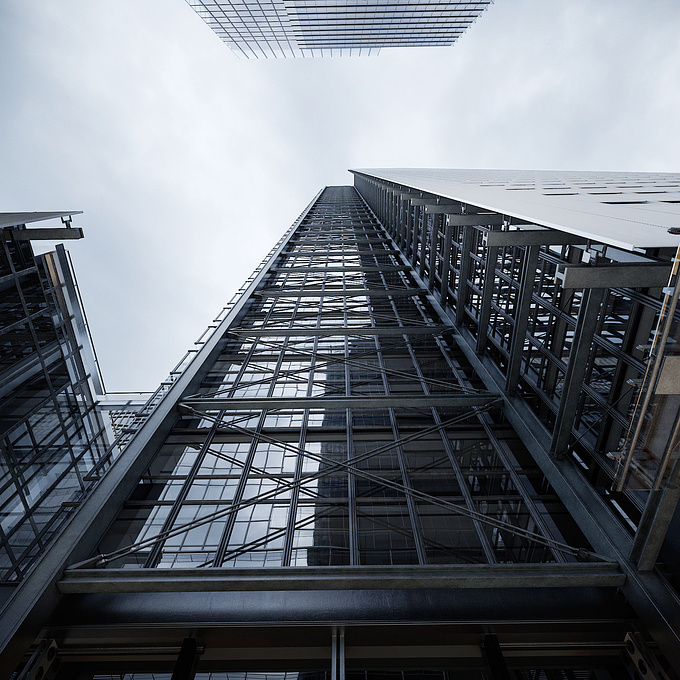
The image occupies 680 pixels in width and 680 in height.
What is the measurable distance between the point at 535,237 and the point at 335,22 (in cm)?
10576

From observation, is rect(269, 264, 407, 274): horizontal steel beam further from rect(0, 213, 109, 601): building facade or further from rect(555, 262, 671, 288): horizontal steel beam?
rect(555, 262, 671, 288): horizontal steel beam

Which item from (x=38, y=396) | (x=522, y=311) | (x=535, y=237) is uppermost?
(x=535, y=237)

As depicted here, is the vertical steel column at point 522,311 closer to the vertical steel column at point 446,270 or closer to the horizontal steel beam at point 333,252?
the vertical steel column at point 446,270

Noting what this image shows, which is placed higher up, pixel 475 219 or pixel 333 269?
pixel 475 219

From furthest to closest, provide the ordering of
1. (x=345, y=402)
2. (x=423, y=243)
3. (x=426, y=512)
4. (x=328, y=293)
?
(x=423, y=243), (x=328, y=293), (x=345, y=402), (x=426, y=512)

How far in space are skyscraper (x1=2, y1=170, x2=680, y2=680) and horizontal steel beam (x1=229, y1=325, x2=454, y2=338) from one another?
2528 mm

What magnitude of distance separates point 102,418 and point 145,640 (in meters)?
15.7

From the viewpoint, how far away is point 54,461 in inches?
620

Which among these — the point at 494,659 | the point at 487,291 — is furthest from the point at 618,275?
the point at 487,291

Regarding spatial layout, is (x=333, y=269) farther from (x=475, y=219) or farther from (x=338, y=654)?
(x=338, y=654)

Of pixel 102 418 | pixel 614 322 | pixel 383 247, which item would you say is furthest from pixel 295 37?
pixel 614 322

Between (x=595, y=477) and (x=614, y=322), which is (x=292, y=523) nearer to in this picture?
(x=595, y=477)

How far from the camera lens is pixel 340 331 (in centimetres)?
1880

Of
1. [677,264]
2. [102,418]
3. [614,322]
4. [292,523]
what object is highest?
[677,264]
